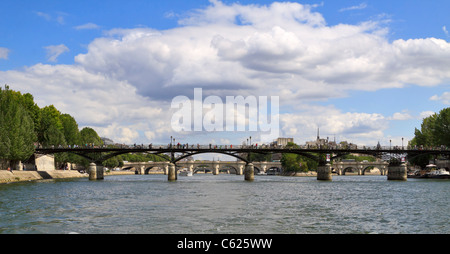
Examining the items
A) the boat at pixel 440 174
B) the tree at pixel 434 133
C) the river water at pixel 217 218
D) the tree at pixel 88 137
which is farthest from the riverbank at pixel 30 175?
the boat at pixel 440 174

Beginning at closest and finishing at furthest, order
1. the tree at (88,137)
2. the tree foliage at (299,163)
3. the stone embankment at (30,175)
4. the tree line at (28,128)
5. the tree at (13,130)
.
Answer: the stone embankment at (30,175)
the tree at (13,130)
the tree line at (28,128)
the tree at (88,137)
the tree foliage at (299,163)

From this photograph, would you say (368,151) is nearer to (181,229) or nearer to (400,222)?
(400,222)

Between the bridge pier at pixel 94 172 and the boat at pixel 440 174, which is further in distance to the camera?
the boat at pixel 440 174

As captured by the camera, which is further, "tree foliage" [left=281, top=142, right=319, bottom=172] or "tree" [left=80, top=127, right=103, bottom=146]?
"tree foliage" [left=281, top=142, right=319, bottom=172]

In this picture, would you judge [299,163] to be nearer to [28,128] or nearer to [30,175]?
[30,175]

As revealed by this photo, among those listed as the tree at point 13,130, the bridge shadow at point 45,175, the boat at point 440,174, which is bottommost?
the boat at point 440,174

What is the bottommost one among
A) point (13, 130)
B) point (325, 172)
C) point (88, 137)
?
point (325, 172)

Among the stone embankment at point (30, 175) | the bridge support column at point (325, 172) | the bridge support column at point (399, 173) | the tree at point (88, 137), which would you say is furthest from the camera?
the tree at point (88, 137)

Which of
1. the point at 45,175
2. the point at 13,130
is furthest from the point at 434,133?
the point at 13,130

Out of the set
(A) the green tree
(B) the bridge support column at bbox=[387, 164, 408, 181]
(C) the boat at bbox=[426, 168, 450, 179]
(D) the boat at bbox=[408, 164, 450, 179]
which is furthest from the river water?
(D) the boat at bbox=[408, 164, 450, 179]

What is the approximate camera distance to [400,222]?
34031 millimetres

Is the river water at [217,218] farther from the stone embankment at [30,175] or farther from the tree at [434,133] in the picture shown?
the tree at [434,133]

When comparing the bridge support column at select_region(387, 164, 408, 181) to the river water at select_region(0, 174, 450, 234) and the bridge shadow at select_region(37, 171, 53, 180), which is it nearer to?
the river water at select_region(0, 174, 450, 234)

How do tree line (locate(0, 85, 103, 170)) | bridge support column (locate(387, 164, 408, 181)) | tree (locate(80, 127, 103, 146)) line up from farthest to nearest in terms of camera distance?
tree (locate(80, 127, 103, 146)), bridge support column (locate(387, 164, 408, 181)), tree line (locate(0, 85, 103, 170))
